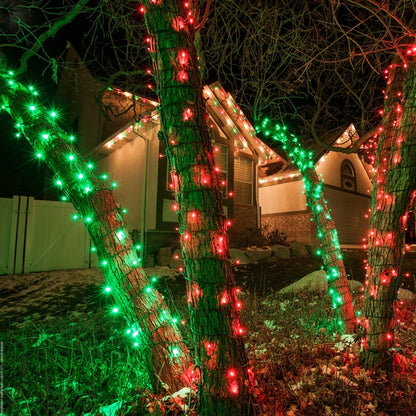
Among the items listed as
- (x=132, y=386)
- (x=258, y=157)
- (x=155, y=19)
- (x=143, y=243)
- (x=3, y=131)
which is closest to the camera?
(x=155, y=19)

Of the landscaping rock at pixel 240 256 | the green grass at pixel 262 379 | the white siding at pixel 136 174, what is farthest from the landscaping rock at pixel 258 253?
the green grass at pixel 262 379

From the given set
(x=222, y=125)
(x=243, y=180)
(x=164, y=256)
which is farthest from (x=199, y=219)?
(x=243, y=180)

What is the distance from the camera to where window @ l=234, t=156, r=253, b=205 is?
12703mm

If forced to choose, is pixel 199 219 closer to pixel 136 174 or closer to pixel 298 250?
pixel 136 174

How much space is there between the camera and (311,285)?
5891 millimetres

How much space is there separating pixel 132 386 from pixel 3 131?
17.0m

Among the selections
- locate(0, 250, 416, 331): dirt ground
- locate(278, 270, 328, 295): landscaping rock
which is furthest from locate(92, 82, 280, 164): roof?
locate(278, 270, 328, 295): landscaping rock

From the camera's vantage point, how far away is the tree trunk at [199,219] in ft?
6.20

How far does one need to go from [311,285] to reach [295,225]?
838 cm

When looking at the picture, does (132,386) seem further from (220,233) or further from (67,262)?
(67,262)

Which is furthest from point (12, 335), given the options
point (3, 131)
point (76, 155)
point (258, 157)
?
point (3, 131)

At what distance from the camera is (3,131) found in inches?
604

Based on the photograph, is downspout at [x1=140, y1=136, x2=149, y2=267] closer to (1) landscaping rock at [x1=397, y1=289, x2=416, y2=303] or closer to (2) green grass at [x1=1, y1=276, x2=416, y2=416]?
(2) green grass at [x1=1, y1=276, x2=416, y2=416]

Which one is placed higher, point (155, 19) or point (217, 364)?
point (155, 19)
